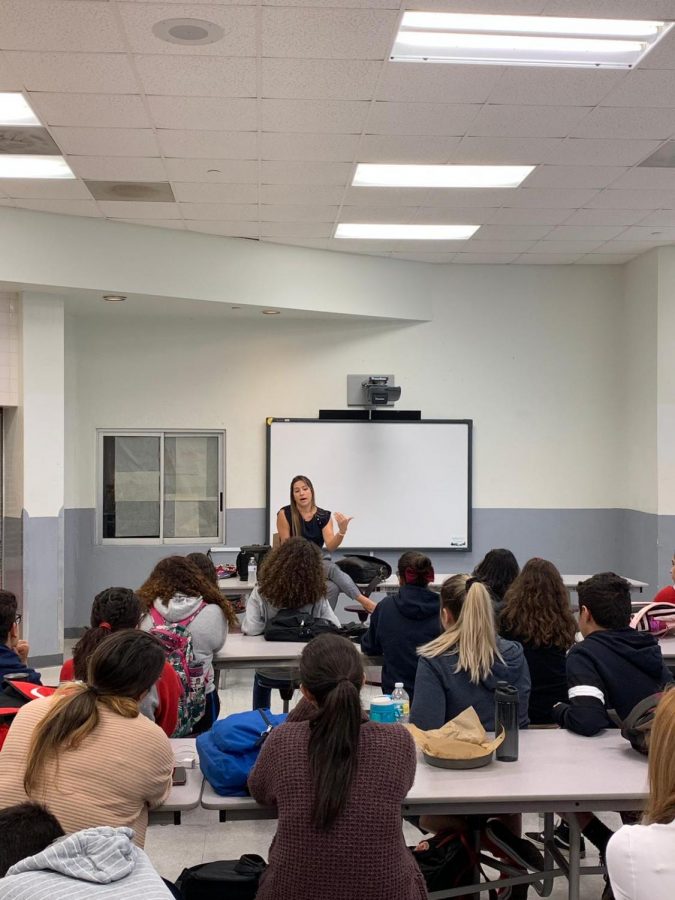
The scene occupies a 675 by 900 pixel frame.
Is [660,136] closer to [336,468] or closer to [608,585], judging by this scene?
[608,585]

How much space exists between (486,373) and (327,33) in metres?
5.59

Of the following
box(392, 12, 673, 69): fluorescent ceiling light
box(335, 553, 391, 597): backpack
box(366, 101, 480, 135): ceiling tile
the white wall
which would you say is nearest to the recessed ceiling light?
box(392, 12, 673, 69): fluorescent ceiling light

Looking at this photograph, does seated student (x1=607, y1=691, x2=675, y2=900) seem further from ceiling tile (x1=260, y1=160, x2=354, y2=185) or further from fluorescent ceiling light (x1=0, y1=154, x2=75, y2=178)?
fluorescent ceiling light (x1=0, y1=154, x2=75, y2=178)

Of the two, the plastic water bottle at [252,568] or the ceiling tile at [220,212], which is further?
the plastic water bottle at [252,568]

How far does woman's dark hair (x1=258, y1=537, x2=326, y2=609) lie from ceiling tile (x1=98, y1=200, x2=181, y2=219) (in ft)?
11.0

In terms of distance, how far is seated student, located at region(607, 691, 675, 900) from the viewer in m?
1.69

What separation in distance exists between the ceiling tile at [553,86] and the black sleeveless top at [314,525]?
3.40 m

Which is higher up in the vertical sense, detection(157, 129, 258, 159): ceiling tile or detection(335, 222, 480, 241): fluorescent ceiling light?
detection(335, 222, 480, 241): fluorescent ceiling light

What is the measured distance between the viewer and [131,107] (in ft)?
17.0

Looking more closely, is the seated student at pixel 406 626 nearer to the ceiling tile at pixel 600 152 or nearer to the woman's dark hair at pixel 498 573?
the woman's dark hair at pixel 498 573

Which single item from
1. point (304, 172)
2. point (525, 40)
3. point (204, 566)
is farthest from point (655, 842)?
point (304, 172)

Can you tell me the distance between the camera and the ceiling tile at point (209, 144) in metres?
5.61

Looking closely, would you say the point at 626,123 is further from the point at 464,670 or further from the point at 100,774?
the point at 100,774

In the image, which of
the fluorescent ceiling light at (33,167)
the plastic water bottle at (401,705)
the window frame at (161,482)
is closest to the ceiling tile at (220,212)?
the fluorescent ceiling light at (33,167)
